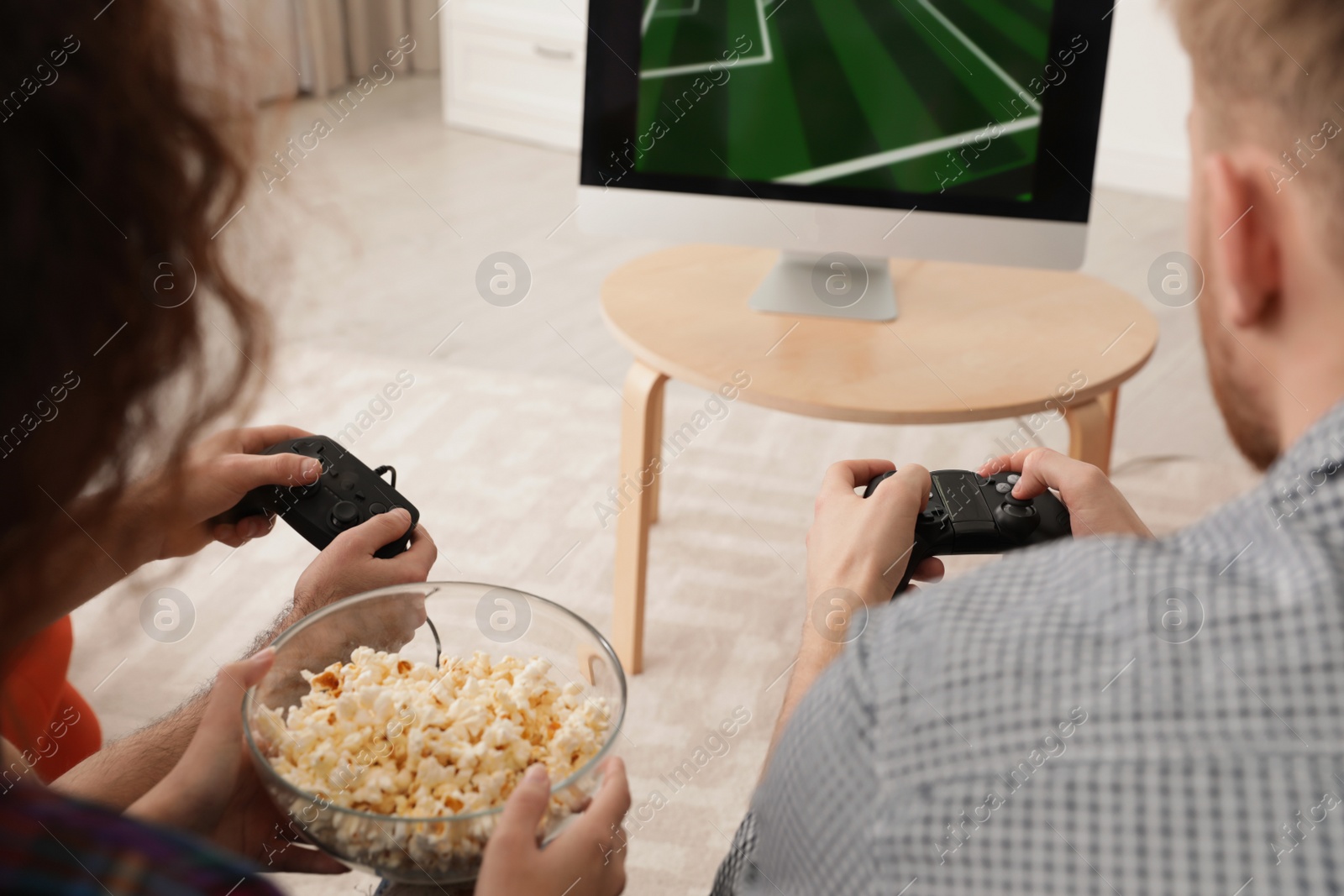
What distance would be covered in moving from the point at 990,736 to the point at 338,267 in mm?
2765

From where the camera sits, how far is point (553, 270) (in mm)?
3029

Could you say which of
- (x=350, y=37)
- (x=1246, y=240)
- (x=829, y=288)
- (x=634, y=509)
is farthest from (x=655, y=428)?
(x=350, y=37)

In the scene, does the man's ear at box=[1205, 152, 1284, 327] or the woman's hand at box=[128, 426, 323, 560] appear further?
the woman's hand at box=[128, 426, 323, 560]

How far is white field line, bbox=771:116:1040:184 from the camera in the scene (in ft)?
4.74

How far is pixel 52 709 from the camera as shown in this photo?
43.8 inches

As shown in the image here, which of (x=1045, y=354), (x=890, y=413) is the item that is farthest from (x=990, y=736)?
(x=1045, y=354)

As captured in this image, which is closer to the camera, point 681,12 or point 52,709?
point 52,709

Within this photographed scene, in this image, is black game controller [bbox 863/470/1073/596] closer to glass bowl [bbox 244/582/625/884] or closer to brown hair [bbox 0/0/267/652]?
glass bowl [bbox 244/582/625/884]

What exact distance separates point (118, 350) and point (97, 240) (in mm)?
56

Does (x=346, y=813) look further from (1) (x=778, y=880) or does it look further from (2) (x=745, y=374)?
(2) (x=745, y=374)

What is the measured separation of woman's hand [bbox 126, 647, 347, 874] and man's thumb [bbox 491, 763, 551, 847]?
7.8 inches

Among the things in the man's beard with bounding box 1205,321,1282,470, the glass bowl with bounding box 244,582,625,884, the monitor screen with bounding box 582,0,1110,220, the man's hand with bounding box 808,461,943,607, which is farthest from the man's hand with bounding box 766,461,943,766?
the monitor screen with bounding box 582,0,1110,220

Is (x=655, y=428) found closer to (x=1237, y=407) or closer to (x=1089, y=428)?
(x=1089, y=428)

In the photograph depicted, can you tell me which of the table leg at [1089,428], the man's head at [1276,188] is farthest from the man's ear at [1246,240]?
the table leg at [1089,428]
